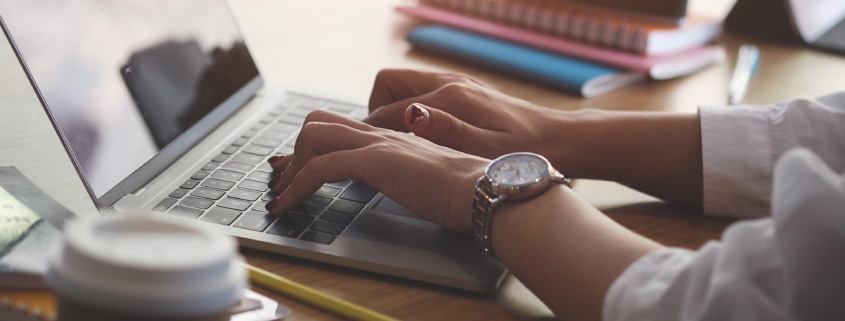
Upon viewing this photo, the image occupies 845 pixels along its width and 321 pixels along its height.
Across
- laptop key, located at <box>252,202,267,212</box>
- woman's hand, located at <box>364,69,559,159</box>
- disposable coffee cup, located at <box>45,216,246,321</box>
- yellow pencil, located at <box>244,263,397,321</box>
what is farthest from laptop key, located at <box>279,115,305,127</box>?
disposable coffee cup, located at <box>45,216,246,321</box>

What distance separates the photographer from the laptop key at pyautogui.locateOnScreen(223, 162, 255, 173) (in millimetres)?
776

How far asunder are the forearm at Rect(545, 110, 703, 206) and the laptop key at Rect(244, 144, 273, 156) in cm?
28

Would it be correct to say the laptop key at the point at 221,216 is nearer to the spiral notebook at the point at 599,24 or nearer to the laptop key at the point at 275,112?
the laptop key at the point at 275,112

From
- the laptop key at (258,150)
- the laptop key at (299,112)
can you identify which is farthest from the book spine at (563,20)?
the laptop key at (258,150)

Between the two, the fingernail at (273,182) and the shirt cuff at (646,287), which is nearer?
the shirt cuff at (646,287)

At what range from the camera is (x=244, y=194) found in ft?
2.37

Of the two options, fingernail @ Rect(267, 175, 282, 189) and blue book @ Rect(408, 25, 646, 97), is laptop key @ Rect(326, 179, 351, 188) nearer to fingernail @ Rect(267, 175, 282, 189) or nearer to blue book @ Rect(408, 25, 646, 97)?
fingernail @ Rect(267, 175, 282, 189)

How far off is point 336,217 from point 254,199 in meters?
0.08

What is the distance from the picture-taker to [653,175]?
80 centimetres

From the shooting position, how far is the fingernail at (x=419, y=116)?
76 cm

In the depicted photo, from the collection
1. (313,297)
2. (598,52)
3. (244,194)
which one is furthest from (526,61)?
(313,297)

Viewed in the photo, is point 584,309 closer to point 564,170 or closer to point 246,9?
point 564,170

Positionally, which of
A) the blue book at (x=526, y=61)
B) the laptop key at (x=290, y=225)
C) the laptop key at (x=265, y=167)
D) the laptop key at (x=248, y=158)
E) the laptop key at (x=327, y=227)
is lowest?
the blue book at (x=526, y=61)

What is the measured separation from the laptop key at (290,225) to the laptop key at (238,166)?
0.11 m
